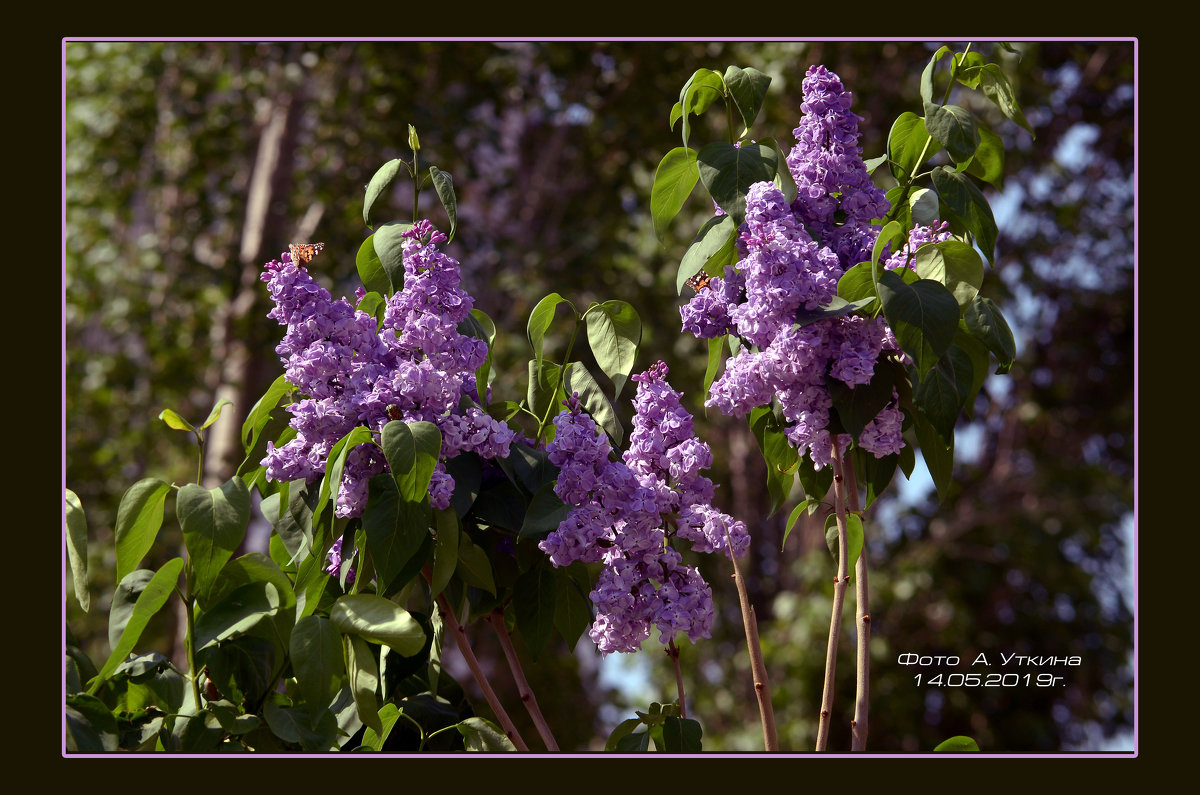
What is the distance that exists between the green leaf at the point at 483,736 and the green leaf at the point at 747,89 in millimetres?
503

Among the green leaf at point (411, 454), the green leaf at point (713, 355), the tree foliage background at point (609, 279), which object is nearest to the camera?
the green leaf at point (411, 454)

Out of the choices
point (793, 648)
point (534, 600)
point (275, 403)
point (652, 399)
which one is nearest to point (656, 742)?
point (534, 600)

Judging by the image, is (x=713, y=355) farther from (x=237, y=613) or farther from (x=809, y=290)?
(x=237, y=613)

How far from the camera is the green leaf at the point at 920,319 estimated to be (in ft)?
2.50

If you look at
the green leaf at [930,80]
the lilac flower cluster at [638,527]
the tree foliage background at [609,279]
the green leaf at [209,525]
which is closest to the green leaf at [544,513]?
the lilac flower cluster at [638,527]

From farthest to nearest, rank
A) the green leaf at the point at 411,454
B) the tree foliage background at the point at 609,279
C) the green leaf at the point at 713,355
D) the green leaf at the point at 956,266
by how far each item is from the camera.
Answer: the tree foliage background at the point at 609,279
the green leaf at the point at 713,355
the green leaf at the point at 956,266
the green leaf at the point at 411,454

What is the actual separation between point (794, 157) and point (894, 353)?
0.57ft

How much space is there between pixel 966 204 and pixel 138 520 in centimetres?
69

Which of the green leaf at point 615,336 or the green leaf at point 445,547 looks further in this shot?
the green leaf at point 615,336

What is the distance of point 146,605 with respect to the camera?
34.0 inches

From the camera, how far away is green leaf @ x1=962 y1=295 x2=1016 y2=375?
836 mm

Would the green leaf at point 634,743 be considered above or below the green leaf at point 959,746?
above

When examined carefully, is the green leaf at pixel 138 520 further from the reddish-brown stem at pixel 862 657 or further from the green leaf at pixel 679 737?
the reddish-brown stem at pixel 862 657

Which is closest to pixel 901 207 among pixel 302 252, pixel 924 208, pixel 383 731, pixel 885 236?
pixel 924 208
